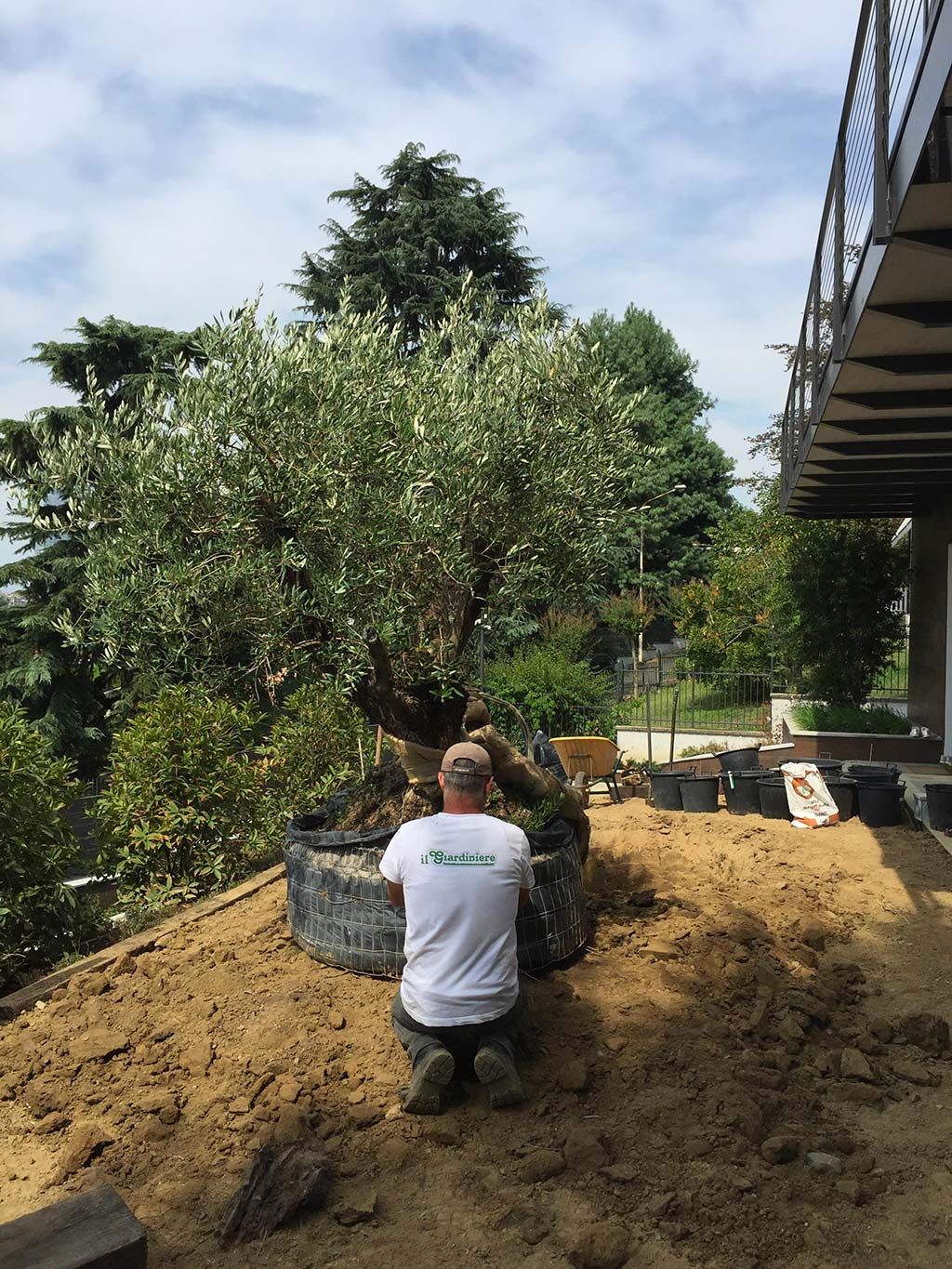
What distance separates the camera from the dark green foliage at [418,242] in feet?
89.6

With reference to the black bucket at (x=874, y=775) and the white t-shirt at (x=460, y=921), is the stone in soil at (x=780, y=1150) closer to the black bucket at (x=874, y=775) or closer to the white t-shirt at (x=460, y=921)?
the white t-shirt at (x=460, y=921)

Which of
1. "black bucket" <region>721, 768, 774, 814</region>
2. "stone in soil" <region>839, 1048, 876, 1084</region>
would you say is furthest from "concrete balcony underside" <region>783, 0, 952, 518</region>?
"stone in soil" <region>839, 1048, 876, 1084</region>

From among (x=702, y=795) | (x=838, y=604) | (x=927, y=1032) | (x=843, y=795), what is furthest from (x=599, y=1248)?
(x=838, y=604)

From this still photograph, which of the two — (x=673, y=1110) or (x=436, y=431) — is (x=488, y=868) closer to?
(x=673, y=1110)

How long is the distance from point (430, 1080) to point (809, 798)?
258 inches

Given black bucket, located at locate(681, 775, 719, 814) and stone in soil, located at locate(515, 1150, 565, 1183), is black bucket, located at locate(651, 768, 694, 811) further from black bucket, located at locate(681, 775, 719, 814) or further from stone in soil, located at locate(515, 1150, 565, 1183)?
stone in soil, located at locate(515, 1150, 565, 1183)

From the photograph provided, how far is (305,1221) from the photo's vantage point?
3.21m

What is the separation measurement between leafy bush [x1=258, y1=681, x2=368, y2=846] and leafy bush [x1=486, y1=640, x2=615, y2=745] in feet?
27.1

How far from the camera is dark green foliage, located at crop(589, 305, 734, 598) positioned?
39938mm

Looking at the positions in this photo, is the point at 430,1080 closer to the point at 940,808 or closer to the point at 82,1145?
the point at 82,1145

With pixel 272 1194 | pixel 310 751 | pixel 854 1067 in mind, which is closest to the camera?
pixel 272 1194

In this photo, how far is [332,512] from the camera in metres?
4.74

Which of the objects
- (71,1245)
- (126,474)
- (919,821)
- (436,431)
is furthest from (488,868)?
(919,821)

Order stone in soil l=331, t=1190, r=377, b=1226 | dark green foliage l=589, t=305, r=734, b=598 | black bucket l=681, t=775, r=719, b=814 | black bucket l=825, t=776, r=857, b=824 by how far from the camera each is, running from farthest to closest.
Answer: dark green foliage l=589, t=305, r=734, b=598
black bucket l=681, t=775, r=719, b=814
black bucket l=825, t=776, r=857, b=824
stone in soil l=331, t=1190, r=377, b=1226
